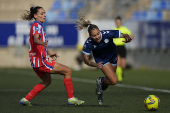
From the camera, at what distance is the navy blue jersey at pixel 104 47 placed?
267 inches

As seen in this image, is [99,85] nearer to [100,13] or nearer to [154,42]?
[154,42]

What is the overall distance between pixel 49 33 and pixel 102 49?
12.4 metres

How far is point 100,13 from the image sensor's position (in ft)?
71.5

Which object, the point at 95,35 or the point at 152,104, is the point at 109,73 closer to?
the point at 95,35

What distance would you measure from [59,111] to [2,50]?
14.1m

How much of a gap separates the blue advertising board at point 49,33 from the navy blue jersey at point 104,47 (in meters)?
12.0

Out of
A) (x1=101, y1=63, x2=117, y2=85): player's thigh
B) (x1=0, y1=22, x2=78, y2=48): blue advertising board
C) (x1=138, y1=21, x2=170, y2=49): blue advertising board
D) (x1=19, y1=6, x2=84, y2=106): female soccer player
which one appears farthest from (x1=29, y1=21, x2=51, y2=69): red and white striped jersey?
(x1=138, y1=21, x2=170, y2=49): blue advertising board

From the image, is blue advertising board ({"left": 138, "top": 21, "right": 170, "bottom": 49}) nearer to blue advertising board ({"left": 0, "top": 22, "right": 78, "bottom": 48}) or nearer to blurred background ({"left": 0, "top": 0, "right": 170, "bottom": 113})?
blurred background ({"left": 0, "top": 0, "right": 170, "bottom": 113})

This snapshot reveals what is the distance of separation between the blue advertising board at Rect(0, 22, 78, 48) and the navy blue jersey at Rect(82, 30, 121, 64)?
12.0 m

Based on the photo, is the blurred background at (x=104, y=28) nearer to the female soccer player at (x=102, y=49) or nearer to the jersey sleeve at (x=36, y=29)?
the female soccer player at (x=102, y=49)

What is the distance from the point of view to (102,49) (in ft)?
23.1

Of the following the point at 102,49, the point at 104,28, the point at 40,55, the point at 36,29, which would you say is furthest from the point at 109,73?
the point at 104,28

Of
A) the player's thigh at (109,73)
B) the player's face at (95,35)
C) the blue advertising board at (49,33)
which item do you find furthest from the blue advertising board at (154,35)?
the player's face at (95,35)

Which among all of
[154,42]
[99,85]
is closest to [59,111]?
[99,85]
